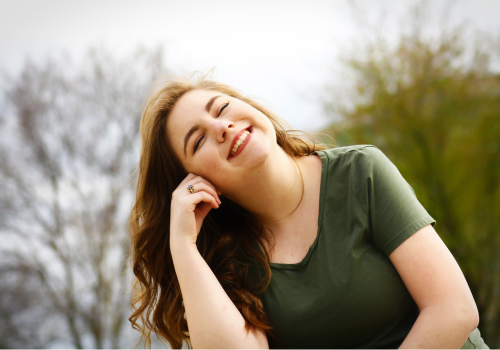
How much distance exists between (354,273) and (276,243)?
436 millimetres

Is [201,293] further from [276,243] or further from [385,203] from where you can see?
[385,203]

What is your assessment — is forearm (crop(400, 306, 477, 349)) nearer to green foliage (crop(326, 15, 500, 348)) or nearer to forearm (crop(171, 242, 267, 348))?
forearm (crop(171, 242, 267, 348))

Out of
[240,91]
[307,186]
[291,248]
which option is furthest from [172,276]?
[240,91]

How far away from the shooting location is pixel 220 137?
69.2 inches

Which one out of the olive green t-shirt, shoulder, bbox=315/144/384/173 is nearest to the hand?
the olive green t-shirt

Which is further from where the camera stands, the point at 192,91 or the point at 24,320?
the point at 24,320

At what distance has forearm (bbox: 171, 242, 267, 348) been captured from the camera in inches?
64.4

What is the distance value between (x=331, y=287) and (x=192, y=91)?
4.03ft

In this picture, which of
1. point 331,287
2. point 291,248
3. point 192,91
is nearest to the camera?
point 331,287

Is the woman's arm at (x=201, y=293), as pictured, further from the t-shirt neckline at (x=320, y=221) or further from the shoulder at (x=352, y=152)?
the shoulder at (x=352, y=152)

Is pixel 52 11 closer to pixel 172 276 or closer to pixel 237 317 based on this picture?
pixel 172 276

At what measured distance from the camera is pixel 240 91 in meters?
2.24

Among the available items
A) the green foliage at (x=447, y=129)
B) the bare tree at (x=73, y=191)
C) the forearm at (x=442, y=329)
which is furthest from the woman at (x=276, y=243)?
the bare tree at (x=73, y=191)

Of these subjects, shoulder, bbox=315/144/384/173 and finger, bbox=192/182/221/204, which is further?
finger, bbox=192/182/221/204
